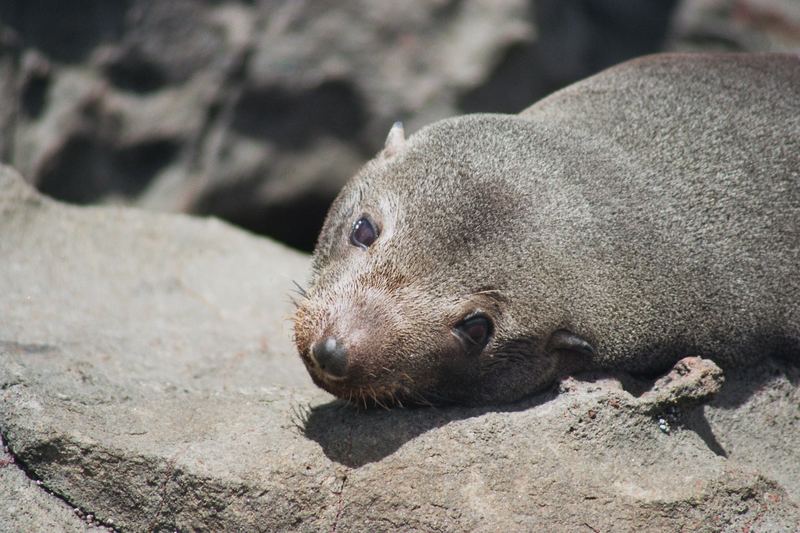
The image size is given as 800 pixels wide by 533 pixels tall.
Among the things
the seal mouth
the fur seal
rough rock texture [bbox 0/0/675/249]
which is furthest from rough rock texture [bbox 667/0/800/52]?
the seal mouth

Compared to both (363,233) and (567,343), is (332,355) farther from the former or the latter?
(567,343)

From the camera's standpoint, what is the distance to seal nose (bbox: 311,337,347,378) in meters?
4.36

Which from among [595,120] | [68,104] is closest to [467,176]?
[595,120]

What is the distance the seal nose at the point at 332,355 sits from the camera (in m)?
4.36

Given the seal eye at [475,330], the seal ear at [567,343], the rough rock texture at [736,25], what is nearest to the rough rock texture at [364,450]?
the seal ear at [567,343]

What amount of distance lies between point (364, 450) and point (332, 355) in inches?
20.9

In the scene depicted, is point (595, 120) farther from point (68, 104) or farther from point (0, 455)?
point (68, 104)

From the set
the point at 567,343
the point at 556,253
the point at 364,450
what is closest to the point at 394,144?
the point at 556,253

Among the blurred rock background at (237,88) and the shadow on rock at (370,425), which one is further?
the blurred rock background at (237,88)

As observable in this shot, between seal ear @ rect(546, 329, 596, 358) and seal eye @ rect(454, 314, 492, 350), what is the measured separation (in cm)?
34

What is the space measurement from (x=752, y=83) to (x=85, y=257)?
457cm

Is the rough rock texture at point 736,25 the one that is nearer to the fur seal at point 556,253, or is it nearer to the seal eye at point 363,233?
the fur seal at point 556,253

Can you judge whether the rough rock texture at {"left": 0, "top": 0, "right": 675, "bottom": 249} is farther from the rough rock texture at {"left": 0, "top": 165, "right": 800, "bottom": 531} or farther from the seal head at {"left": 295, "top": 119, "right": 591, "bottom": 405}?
the seal head at {"left": 295, "top": 119, "right": 591, "bottom": 405}

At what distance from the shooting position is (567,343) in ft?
16.0
